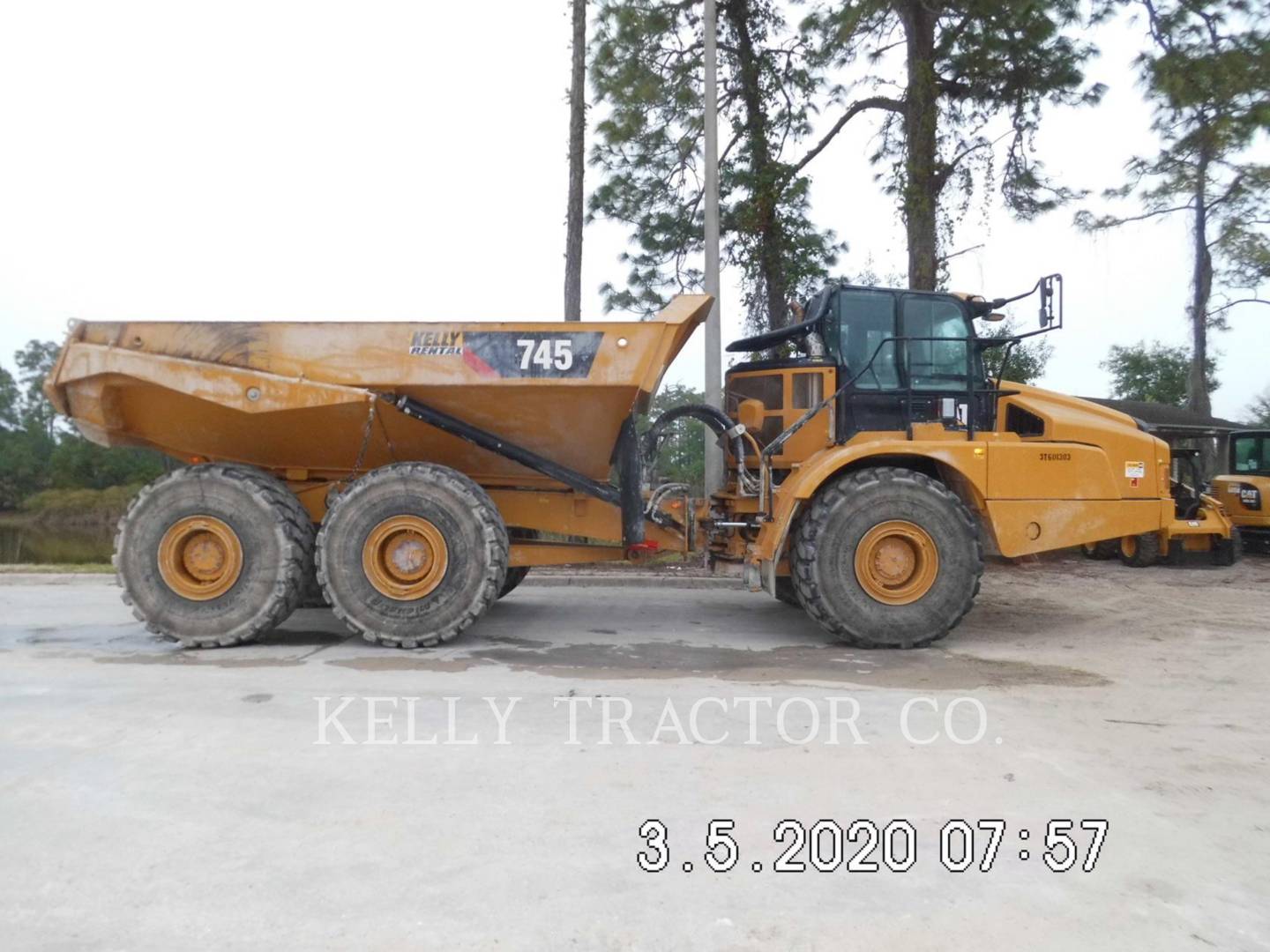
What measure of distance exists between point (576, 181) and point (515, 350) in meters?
6.85

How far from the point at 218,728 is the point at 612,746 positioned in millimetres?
2021

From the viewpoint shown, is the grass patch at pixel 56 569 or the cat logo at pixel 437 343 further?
the grass patch at pixel 56 569

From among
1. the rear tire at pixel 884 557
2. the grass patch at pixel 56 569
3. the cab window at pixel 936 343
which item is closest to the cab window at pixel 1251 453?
the cab window at pixel 936 343

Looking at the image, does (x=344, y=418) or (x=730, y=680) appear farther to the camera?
(x=344, y=418)

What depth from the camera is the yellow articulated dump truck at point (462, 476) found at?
Answer: 5957mm

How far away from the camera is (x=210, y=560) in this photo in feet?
20.0

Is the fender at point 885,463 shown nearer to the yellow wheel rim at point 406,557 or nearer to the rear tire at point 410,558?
the rear tire at point 410,558

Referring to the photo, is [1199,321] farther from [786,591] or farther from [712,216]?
[786,591]

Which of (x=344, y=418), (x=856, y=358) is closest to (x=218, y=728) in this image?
(x=344, y=418)

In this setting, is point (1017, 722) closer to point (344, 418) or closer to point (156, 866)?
point (156, 866)

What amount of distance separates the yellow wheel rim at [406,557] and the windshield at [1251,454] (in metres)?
13.3

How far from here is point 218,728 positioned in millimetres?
4215

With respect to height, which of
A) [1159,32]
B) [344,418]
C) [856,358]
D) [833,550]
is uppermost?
[1159,32]

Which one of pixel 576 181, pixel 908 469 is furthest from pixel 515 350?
pixel 576 181
